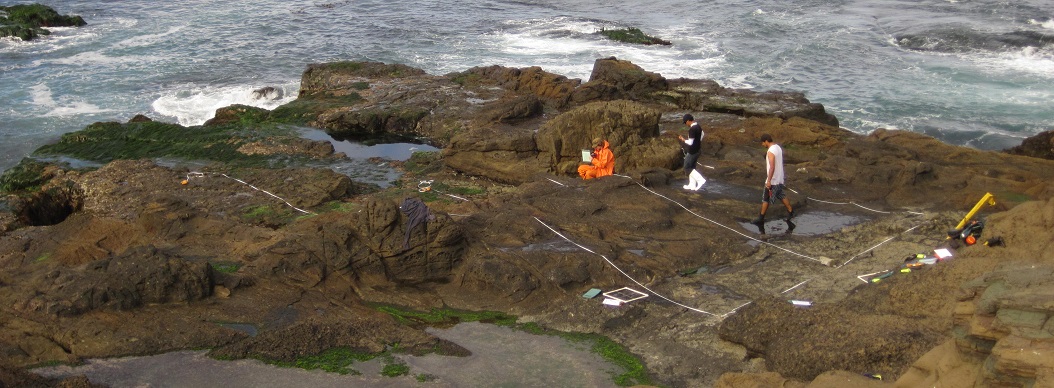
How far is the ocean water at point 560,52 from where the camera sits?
25750 mm

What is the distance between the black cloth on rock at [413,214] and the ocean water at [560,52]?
13.9m

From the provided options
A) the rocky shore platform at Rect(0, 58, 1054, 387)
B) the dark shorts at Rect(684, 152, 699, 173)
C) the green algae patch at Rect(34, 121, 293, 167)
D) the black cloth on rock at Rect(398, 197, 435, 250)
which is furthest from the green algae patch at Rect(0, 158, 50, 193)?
the dark shorts at Rect(684, 152, 699, 173)

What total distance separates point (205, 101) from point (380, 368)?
66.2 ft

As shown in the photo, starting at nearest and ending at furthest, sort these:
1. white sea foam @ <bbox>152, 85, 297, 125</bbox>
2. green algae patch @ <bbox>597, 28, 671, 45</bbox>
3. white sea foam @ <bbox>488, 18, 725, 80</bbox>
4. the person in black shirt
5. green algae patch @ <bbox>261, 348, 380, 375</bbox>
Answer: green algae patch @ <bbox>261, 348, 380, 375</bbox>, the person in black shirt, white sea foam @ <bbox>152, 85, 297, 125</bbox>, white sea foam @ <bbox>488, 18, 725, 80</bbox>, green algae patch @ <bbox>597, 28, 671, 45</bbox>

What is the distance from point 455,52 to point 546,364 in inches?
988

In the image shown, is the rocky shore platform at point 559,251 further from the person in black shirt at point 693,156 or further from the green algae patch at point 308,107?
the green algae patch at point 308,107

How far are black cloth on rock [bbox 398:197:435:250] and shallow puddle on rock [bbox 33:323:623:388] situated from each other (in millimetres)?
2392

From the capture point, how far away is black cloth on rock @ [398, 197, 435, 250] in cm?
1183

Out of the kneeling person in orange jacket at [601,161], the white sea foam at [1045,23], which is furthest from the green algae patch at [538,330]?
the white sea foam at [1045,23]

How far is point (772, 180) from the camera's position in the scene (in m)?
13.4

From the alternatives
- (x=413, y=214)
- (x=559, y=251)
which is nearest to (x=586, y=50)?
(x=559, y=251)

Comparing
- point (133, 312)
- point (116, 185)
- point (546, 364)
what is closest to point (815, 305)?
point (546, 364)

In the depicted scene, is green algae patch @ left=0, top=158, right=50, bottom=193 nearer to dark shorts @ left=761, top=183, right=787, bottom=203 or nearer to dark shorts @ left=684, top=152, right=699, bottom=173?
dark shorts @ left=684, top=152, right=699, bottom=173

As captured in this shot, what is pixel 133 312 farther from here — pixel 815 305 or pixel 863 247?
pixel 863 247
